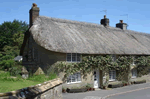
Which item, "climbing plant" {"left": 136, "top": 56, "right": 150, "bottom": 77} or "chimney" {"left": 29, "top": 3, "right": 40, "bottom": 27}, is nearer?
"chimney" {"left": 29, "top": 3, "right": 40, "bottom": 27}

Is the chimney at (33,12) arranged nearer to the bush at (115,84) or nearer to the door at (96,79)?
the door at (96,79)

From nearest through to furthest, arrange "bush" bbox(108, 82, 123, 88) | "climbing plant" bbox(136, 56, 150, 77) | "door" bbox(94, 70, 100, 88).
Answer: "door" bbox(94, 70, 100, 88)
"bush" bbox(108, 82, 123, 88)
"climbing plant" bbox(136, 56, 150, 77)

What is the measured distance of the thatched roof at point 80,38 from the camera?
1526 cm

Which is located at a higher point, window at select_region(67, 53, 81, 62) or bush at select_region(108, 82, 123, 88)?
window at select_region(67, 53, 81, 62)

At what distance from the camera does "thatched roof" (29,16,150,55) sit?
15.3 metres

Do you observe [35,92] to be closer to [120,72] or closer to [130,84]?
[120,72]

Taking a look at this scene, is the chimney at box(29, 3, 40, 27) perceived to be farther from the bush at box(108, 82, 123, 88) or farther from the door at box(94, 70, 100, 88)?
the bush at box(108, 82, 123, 88)

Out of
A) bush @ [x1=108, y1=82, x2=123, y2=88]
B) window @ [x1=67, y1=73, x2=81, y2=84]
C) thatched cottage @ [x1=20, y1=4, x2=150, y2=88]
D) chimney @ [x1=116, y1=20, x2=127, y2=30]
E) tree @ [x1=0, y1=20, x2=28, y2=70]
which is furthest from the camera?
tree @ [x1=0, y1=20, x2=28, y2=70]

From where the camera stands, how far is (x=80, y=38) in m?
17.6

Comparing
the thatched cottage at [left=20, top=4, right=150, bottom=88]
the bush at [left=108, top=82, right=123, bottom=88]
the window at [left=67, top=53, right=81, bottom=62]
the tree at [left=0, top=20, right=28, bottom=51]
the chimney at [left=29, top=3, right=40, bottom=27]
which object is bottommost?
the bush at [left=108, top=82, right=123, bottom=88]

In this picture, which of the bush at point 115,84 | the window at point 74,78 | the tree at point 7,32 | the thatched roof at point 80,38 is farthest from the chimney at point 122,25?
the tree at point 7,32

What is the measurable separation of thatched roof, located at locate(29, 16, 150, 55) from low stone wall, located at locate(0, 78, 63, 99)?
4906 millimetres

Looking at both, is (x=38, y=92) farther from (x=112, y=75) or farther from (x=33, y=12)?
(x=112, y=75)

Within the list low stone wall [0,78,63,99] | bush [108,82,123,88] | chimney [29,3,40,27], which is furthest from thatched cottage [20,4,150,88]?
low stone wall [0,78,63,99]
